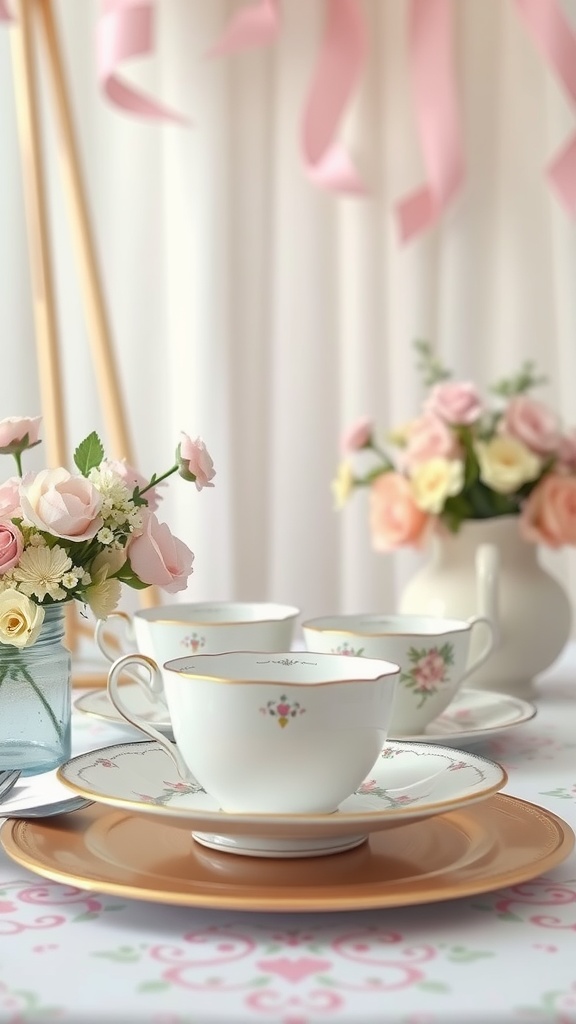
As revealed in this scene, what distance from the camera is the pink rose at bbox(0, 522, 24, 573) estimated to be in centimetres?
70

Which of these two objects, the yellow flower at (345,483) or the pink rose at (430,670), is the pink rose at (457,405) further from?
the pink rose at (430,670)

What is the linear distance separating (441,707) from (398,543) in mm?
Result: 313

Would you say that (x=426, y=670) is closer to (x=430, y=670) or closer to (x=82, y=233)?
(x=430, y=670)

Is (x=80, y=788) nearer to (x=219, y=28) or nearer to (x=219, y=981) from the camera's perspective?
(x=219, y=981)

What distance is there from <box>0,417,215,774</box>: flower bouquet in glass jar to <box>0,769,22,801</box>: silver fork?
0.18 ft

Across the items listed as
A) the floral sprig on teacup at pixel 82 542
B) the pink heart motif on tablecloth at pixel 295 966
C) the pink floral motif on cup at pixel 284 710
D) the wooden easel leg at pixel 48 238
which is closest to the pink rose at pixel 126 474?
the floral sprig on teacup at pixel 82 542

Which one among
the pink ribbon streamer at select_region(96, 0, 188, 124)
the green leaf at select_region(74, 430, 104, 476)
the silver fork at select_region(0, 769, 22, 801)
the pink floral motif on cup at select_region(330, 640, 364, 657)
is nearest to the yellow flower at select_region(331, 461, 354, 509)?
the pink floral motif on cup at select_region(330, 640, 364, 657)

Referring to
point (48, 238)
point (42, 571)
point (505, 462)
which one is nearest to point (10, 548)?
point (42, 571)

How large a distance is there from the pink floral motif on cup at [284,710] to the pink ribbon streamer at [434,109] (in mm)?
1495

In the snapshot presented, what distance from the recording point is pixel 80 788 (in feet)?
1.82

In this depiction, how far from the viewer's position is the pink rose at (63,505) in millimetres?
676

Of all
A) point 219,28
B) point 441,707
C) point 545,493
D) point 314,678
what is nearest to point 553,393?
point 219,28

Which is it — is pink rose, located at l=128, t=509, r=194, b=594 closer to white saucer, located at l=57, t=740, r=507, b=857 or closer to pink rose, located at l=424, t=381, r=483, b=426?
white saucer, located at l=57, t=740, r=507, b=857

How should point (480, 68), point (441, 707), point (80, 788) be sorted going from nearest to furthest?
point (80, 788), point (441, 707), point (480, 68)
